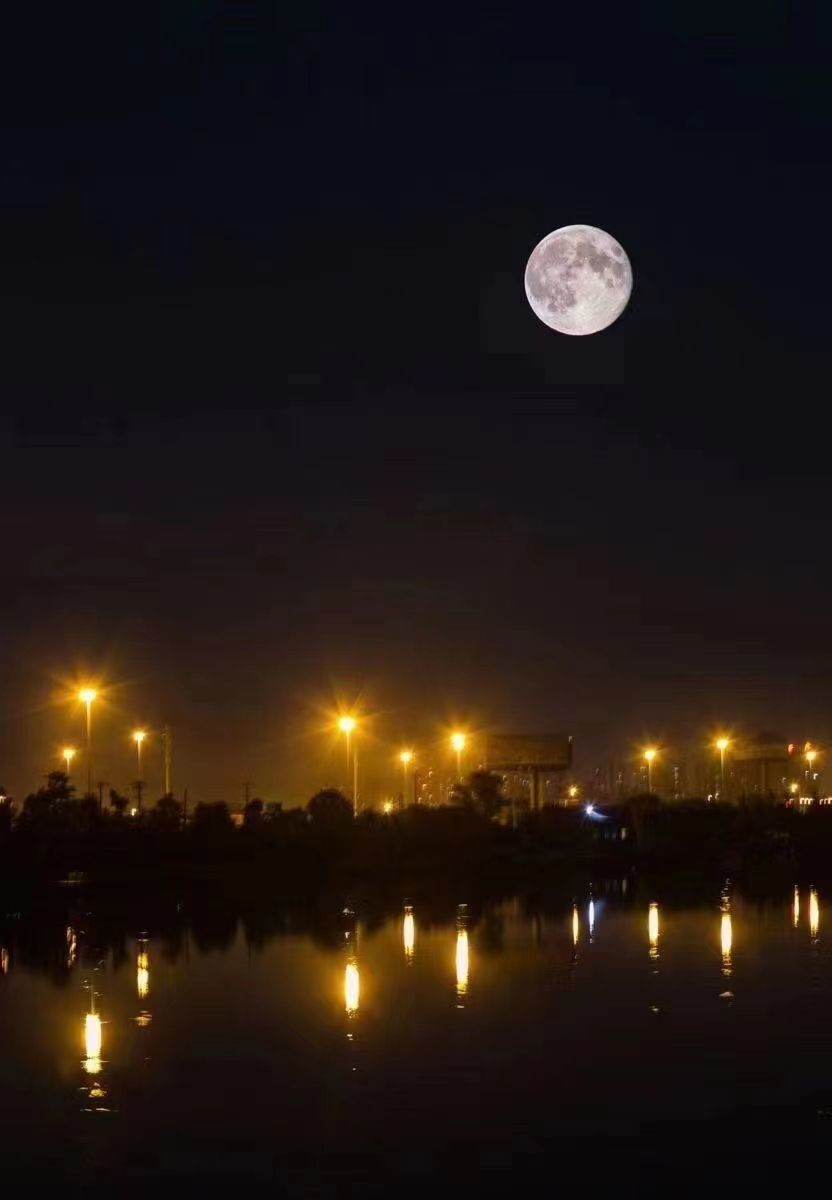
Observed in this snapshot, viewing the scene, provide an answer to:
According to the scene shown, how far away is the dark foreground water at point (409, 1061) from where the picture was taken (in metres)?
21.2

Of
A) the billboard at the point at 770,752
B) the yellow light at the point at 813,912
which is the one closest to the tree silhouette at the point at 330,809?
the yellow light at the point at 813,912

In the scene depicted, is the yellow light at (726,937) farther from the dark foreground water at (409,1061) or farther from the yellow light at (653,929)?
the yellow light at (653,929)

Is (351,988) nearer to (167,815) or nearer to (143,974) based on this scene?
(143,974)

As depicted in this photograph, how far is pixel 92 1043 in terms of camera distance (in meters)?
29.2

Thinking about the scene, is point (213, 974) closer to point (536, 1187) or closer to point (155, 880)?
point (536, 1187)

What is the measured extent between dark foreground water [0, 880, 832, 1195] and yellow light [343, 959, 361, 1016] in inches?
4.5

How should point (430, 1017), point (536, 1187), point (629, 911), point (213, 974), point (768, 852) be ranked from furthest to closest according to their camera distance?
point (768, 852), point (629, 911), point (213, 974), point (430, 1017), point (536, 1187)

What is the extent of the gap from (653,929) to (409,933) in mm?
6635

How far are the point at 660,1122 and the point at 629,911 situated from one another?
34.4 meters

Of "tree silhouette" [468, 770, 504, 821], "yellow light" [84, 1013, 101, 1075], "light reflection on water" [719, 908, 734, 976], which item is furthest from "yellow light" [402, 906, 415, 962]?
"tree silhouette" [468, 770, 504, 821]

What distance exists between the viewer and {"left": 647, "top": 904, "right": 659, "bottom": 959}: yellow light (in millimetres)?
43219

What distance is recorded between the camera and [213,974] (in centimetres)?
3884

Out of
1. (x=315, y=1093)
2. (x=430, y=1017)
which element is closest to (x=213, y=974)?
(x=430, y=1017)

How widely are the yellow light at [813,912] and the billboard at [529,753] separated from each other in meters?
53.9
